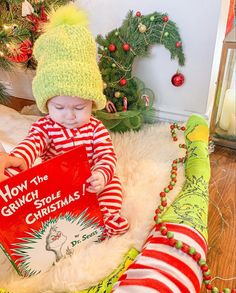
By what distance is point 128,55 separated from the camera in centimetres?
121

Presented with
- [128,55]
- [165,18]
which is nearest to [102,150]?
[128,55]

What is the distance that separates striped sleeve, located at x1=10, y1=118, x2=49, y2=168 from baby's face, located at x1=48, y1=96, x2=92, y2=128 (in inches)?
2.6

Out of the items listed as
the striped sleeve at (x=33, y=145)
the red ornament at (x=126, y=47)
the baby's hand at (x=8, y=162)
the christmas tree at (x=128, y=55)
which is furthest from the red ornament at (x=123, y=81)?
the baby's hand at (x=8, y=162)

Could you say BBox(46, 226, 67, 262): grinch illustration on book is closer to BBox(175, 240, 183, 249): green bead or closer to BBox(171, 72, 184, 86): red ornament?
BBox(175, 240, 183, 249): green bead

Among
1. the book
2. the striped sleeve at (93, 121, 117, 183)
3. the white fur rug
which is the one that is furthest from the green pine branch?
the book

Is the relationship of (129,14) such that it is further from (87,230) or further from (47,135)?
(87,230)

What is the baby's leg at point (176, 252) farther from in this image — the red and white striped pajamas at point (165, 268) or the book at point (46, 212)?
the book at point (46, 212)

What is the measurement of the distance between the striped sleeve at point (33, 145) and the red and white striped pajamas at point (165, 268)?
36cm

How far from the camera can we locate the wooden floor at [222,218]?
2.69 feet

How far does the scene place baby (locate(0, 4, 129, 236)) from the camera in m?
0.72

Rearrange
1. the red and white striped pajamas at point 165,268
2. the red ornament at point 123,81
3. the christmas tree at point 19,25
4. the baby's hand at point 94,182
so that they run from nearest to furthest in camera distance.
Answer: the red and white striped pajamas at point 165,268 < the baby's hand at point 94,182 < the christmas tree at point 19,25 < the red ornament at point 123,81

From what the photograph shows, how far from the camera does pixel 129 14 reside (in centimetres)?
122

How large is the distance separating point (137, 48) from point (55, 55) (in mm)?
565

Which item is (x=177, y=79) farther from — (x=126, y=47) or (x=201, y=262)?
(x=201, y=262)
